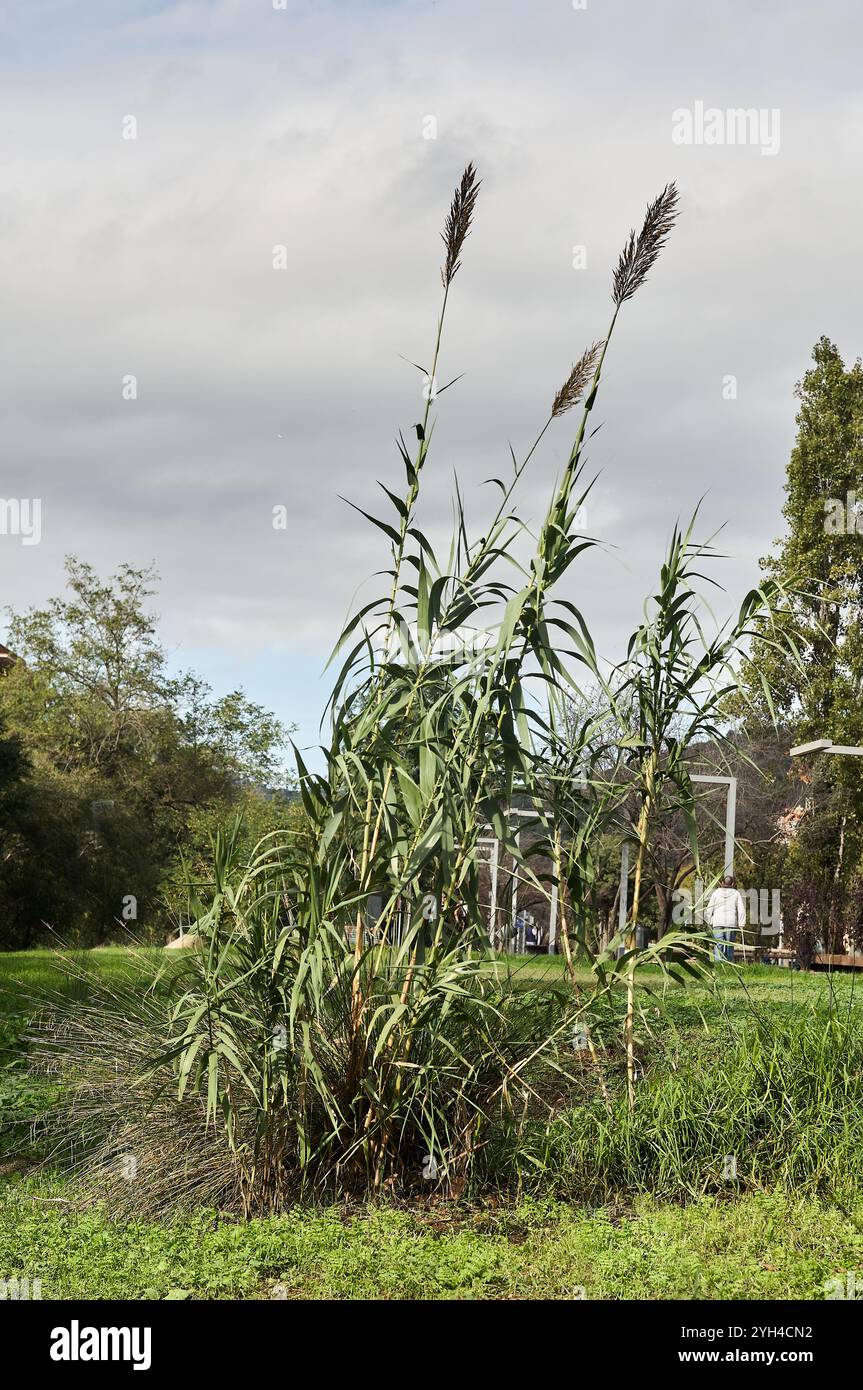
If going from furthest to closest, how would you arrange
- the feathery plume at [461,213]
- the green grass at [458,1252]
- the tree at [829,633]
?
the tree at [829,633] < the feathery plume at [461,213] < the green grass at [458,1252]

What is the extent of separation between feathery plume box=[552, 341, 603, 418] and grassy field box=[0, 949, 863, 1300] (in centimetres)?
300

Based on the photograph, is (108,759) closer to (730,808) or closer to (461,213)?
(730,808)

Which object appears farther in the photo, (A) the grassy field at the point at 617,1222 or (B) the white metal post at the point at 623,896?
(B) the white metal post at the point at 623,896

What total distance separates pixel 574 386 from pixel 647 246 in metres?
0.70

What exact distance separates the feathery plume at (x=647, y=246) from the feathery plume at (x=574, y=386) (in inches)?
14.4

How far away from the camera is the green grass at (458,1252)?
166 inches

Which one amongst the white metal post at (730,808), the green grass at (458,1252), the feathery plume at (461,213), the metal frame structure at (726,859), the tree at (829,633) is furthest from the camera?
the tree at (829,633)

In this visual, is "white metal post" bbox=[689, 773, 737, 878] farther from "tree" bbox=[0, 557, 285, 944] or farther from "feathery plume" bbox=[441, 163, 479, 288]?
"tree" bbox=[0, 557, 285, 944]

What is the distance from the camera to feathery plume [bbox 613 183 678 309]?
17.8 feet

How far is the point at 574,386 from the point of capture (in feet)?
17.7

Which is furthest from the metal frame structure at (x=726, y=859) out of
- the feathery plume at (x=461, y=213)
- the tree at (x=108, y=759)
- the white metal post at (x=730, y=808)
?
the tree at (x=108, y=759)

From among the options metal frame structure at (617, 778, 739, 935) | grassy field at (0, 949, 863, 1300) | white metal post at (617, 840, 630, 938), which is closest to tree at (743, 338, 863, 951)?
metal frame structure at (617, 778, 739, 935)

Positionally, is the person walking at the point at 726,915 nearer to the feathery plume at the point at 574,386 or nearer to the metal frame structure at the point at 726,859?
the metal frame structure at the point at 726,859

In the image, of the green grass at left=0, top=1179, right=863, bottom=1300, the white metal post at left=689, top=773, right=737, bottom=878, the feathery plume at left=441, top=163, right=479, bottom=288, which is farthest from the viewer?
the white metal post at left=689, top=773, right=737, bottom=878
